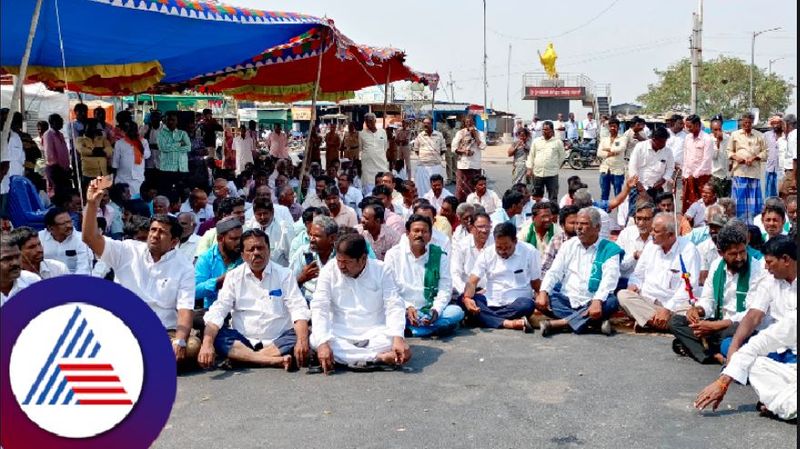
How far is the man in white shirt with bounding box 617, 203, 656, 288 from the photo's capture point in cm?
704

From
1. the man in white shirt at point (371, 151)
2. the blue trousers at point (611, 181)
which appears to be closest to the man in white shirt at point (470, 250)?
the blue trousers at point (611, 181)

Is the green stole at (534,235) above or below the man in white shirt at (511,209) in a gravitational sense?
below

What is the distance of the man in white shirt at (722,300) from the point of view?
18.3ft

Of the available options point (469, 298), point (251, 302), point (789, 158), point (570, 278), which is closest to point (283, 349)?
point (251, 302)

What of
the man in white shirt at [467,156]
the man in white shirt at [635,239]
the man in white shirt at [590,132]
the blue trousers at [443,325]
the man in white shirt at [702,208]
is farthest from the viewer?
the man in white shirt at [590,132]

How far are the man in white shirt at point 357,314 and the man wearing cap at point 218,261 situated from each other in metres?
0.91

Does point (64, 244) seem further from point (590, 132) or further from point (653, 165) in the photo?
point (590, 132)

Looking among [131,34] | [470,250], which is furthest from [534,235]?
[131,34]

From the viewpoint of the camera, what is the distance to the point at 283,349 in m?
5.66

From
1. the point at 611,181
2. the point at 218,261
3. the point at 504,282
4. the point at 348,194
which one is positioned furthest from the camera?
the point at 611,181

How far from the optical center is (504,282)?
7051mm

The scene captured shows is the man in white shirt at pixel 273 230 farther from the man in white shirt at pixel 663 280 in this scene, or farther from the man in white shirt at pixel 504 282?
the man in white shirt at pixel 663 280

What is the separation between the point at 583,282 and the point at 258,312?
272cm

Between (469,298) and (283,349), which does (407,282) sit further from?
(283,349)
